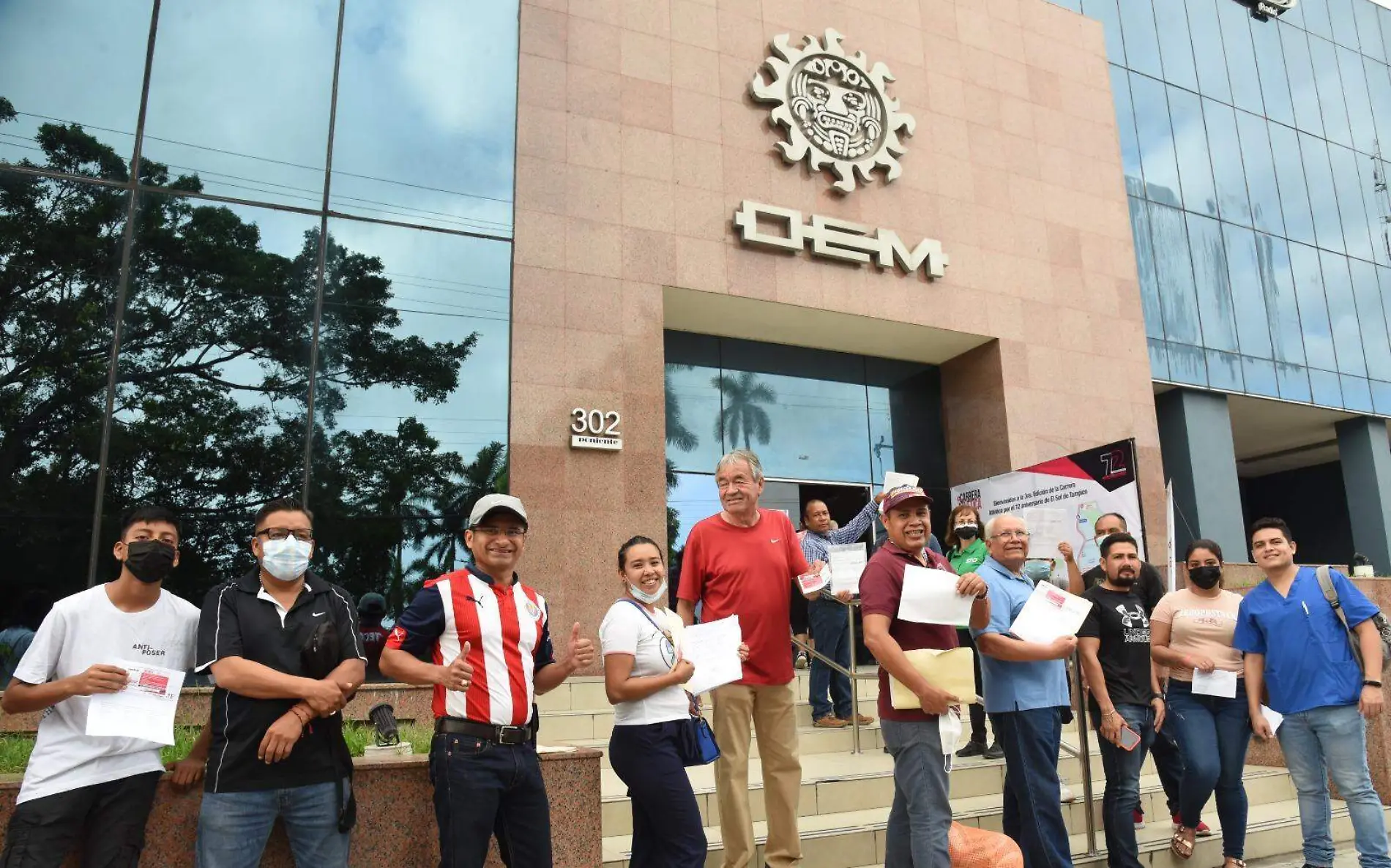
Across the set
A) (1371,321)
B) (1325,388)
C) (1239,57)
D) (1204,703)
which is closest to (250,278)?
(1204,703)

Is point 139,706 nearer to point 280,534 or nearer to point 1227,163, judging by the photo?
point 280,534

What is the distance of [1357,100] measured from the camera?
1922 cm

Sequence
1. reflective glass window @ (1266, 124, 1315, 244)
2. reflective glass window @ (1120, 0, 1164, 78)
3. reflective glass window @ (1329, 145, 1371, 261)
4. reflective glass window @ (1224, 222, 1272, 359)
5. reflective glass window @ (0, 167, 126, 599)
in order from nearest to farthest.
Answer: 1. reflective glass window @ (0, 167, 126, 599)
2. reflective glass window @ (1120, 0, 1164, 78)
3. reflective glass window @ (1224, 222, 1272, 359)
4. reflective glass window @ (1266, 124, 1315, 244)
5. reflective glass window @ (1329, 145, 1371, 261)

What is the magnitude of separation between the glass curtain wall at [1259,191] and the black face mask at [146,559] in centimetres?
1445

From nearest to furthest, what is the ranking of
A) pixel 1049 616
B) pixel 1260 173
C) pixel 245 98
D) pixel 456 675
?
1. pixel 456 675
2. pixel 1049 616
3. pixel 245 98
4. pixel 1260 173

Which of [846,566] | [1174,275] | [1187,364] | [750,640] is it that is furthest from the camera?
[1174,275]

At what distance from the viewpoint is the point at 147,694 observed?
3291 mm

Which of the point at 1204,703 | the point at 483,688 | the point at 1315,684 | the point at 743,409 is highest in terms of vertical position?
the point at 743,409

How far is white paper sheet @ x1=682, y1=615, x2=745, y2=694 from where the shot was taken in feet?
13.4

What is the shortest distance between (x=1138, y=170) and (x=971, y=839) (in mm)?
13660

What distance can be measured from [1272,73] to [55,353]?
19.9 m

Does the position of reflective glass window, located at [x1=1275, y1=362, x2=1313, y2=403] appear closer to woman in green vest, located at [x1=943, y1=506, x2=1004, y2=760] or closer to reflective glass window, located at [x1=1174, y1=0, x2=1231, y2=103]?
reflective glass window, located at [x1=1174, y1=0, x2=1231, y2=103]

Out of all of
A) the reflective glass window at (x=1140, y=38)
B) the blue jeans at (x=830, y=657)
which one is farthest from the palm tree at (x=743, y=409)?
the reflective glass window at (x=1140, y=38)

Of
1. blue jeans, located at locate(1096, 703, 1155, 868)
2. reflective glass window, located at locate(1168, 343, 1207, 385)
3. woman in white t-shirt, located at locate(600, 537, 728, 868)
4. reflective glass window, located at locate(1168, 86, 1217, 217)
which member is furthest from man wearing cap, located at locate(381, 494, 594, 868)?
reflective glass window, located at locate(1168, 86, 1217, 217)
